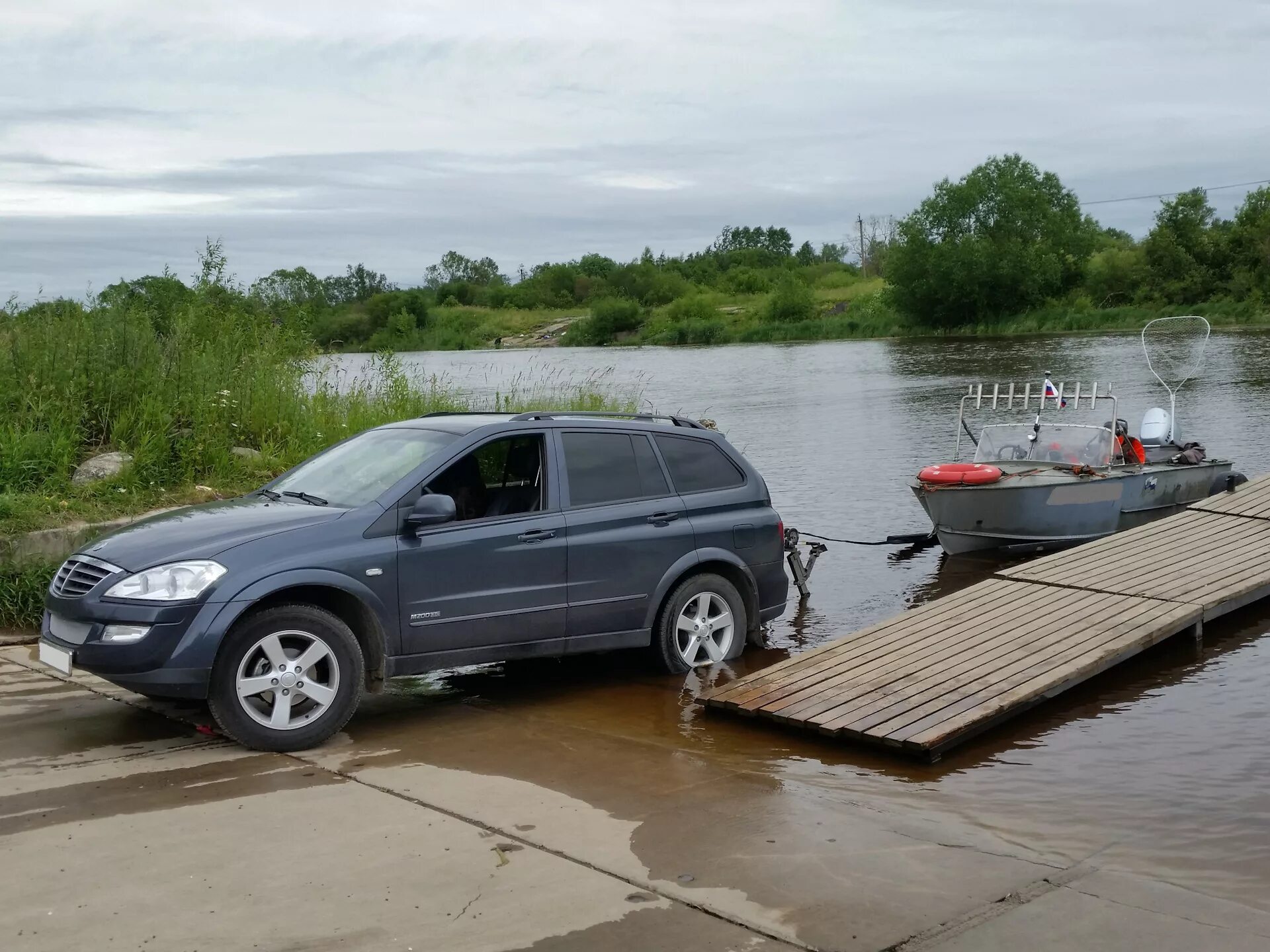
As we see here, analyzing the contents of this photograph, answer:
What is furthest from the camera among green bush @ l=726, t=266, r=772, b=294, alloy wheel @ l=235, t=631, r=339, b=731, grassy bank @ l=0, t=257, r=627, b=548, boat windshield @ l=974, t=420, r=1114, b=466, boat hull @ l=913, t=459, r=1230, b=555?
green bush @ l=726, t=266, r=772, b=294

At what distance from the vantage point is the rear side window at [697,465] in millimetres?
8523

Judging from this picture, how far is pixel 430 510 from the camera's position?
707cm

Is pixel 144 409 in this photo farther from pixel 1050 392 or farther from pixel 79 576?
pixel 1050 392

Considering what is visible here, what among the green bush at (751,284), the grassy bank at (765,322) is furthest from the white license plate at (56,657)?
the green bush at (751,284)

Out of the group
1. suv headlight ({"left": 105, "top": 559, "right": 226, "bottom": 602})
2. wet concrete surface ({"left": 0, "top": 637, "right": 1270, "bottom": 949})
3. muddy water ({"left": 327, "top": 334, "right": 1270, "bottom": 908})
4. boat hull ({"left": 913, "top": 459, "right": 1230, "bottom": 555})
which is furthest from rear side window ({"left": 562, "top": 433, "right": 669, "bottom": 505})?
boat hull ({"left": 913, "top": 459, "right": 1230, "bottom": 555})

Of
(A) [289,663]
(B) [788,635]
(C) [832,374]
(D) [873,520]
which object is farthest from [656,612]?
(C) [832,374]

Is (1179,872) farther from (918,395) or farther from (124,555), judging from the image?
(918,395)

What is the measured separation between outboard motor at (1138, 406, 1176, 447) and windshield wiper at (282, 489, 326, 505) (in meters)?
14.0

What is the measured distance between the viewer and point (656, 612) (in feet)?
27.3

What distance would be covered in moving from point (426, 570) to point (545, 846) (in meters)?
2.32

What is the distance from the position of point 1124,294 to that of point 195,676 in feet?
306

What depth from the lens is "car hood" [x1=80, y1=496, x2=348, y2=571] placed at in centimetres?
656

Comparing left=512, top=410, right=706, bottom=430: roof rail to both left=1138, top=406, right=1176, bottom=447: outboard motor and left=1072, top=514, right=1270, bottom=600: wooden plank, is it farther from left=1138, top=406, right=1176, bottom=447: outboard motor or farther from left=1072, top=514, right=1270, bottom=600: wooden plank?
left=1138, top=406, right=1176, bottom=447: outboard motor

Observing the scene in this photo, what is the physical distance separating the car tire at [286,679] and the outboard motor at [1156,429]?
14.5m
